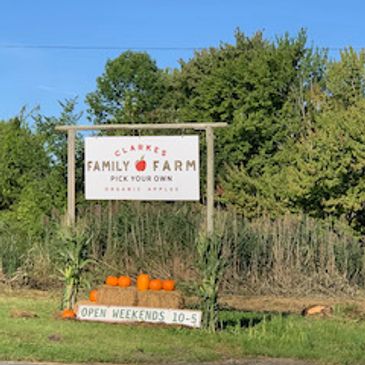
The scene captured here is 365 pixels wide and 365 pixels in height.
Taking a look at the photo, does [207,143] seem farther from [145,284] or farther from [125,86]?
[125,86]

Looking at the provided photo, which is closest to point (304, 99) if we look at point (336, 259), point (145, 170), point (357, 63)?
point (357, 63)

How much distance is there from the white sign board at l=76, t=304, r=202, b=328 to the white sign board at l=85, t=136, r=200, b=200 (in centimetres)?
192

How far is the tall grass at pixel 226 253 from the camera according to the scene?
51.5 feet

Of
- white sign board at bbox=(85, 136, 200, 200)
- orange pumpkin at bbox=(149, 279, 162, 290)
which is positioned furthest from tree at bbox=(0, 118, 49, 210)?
orange pumpkin at bbox=(149, 279, 162, 290)

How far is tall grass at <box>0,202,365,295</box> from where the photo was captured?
15.7 metres

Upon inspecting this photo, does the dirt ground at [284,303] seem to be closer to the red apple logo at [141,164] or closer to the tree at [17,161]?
the red apple logo at [141,164]

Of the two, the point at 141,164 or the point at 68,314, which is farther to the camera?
the point at 141,164

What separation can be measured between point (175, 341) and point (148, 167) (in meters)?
3.36

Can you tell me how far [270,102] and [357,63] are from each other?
27.0 ft

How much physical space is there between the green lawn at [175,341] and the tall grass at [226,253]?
4633mm

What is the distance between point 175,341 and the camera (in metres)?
8.77

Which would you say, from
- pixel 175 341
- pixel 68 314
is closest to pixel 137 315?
pixel 68 314

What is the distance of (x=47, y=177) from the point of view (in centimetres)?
2439

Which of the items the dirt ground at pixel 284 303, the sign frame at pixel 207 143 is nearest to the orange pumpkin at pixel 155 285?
the sign frame at pixel 207 143
